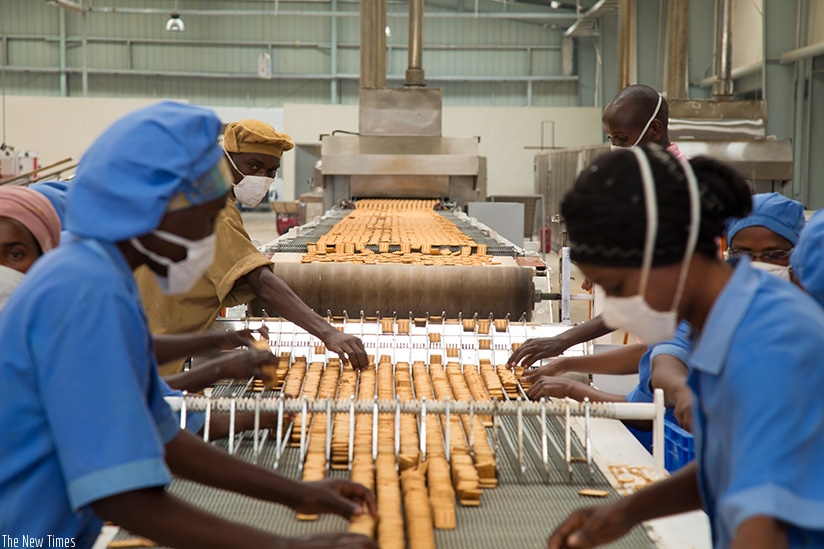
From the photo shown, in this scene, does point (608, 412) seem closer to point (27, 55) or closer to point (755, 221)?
Answer: point (755, 221)

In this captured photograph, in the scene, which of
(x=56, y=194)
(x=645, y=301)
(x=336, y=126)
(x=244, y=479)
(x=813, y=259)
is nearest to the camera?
(x=645, y=301)

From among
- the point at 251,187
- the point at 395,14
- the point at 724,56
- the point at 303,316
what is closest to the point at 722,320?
the point at 303,316

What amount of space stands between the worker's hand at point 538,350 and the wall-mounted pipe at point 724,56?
635 centimetres

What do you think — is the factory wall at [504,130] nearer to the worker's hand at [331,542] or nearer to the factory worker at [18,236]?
the factory worker at [18,236]

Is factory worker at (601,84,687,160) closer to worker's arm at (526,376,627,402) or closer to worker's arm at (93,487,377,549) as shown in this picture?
worker's arm at (526,376,627,402)

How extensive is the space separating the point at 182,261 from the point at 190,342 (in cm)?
67

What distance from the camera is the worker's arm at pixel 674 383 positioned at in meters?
1.85

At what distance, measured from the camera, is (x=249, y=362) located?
197cm

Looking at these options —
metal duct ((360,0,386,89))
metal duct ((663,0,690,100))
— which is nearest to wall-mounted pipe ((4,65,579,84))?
metal duct ((360,0,386,89))

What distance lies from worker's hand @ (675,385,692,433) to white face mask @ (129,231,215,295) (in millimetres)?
1140

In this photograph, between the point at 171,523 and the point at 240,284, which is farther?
the point at 240,284

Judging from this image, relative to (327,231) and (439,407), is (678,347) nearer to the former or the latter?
(439,407)

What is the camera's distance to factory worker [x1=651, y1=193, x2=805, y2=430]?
204cm

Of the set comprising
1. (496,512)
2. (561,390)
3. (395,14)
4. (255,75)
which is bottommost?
(496,512)
